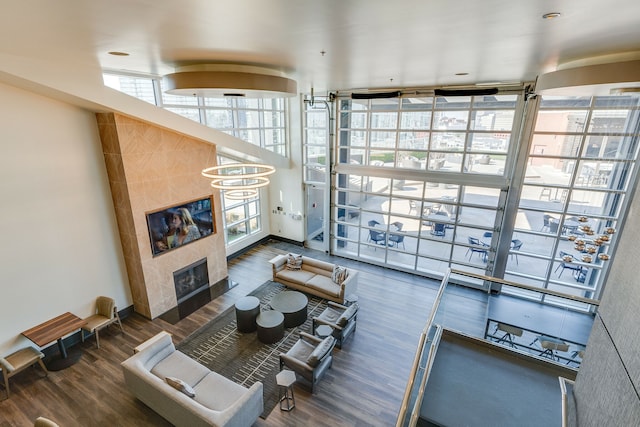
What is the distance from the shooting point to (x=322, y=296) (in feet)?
25.2

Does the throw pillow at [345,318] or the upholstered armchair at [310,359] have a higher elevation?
the throw pillow at [345,318]

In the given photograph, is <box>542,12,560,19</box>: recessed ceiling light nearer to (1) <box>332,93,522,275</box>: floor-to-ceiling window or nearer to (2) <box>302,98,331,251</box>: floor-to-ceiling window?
(1) <box>332,93,522,275</box>: floor-to-ceiling window

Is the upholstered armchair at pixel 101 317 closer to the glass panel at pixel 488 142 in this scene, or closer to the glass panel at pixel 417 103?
the glass panel at pixel 417 103

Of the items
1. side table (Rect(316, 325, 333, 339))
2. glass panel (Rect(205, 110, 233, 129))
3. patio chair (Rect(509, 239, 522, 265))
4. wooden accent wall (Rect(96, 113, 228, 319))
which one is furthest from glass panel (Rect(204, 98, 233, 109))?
patio chair (Rect(509, 239, 522, 265))

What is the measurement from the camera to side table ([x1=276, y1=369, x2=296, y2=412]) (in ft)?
15.2

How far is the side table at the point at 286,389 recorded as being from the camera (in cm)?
464

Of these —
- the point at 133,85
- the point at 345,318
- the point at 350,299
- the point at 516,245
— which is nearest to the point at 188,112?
the point at 133,85

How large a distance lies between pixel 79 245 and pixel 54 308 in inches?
47.7

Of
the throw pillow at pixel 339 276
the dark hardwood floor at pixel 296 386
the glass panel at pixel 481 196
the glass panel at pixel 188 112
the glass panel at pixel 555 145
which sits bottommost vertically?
the dark hardwood floor at pixel 296 386

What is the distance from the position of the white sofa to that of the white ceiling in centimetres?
433

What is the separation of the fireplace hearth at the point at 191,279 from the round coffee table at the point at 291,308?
2297mm

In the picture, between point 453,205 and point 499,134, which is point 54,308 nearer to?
point 453,205

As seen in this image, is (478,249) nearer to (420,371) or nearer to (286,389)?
(420,371)

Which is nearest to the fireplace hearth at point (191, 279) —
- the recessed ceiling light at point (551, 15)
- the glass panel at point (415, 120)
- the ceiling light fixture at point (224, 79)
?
the ceiling light fixture at point (224, 79)
